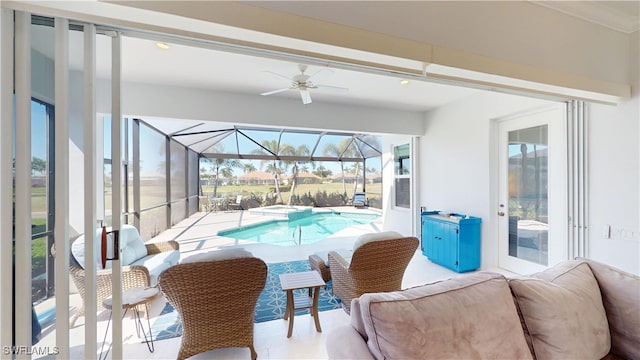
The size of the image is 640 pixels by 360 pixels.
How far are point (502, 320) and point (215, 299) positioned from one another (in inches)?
66.2

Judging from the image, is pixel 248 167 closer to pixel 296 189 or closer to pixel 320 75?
pixel 296 189

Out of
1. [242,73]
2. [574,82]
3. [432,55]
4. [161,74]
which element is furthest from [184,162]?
[574,82]

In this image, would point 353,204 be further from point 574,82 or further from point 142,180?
point 574,82

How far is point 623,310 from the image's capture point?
1356 millimetres

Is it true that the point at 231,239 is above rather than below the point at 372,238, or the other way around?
below

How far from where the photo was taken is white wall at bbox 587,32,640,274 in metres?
2.13

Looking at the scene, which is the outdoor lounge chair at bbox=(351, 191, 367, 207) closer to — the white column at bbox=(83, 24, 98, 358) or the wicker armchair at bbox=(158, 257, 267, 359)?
the wicker armchair at bbox=(158, 257, 267, 359)

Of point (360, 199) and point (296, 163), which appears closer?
point (296, 163)

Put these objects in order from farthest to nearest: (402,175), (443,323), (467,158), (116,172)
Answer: (402,175), (467,158), (116,172), (443,323)

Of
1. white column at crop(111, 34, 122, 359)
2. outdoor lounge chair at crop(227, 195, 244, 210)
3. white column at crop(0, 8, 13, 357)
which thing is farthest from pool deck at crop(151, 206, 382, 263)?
white column at crop(0, 8, 13, 357)

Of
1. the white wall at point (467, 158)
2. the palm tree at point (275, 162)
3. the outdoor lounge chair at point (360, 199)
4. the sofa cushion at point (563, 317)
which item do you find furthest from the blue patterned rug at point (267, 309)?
the outdoor lounge chair at point (360, 199)

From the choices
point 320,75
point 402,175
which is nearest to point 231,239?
point 402,175

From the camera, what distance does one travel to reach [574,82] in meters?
1.94

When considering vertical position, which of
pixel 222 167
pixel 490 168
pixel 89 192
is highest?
pixel 222 167
